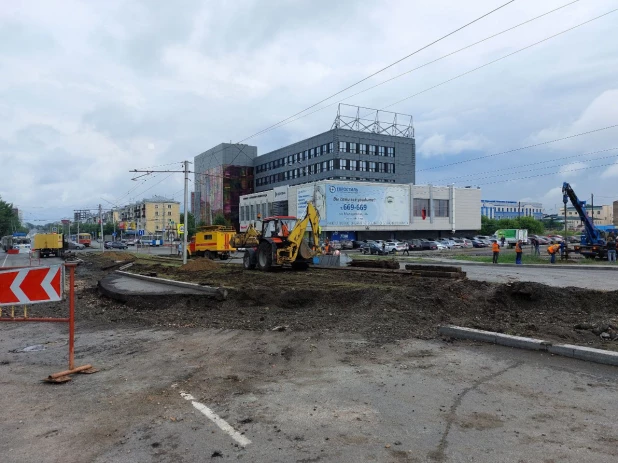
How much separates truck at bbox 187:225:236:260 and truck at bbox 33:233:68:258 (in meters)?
21.6

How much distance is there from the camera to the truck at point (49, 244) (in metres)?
54.3

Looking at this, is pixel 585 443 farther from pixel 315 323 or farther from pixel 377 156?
pixel 377 156

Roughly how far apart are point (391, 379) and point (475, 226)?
3301 inches

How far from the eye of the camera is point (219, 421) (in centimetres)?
472

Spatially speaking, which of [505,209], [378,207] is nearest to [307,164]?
[378,207]

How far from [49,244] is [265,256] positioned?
4414cm

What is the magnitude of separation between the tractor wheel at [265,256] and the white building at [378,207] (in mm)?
40287

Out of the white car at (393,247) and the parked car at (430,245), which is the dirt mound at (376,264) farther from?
the parked car at (430,245)

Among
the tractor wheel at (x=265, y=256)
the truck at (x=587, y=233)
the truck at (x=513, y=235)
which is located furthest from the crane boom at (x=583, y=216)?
the truck at (x=513, y=235)

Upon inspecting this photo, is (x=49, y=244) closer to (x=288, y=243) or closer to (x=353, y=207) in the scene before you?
(x=353, y=207)

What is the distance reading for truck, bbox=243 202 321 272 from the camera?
779 inches

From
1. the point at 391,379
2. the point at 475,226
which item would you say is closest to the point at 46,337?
the point at 391,379

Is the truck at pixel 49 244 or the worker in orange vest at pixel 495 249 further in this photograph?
the truck at pixel 49 244

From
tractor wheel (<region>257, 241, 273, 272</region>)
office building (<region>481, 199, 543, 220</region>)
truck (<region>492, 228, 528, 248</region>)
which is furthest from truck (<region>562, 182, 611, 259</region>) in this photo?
office building (<region>481, 199, 543, 220</region>)
